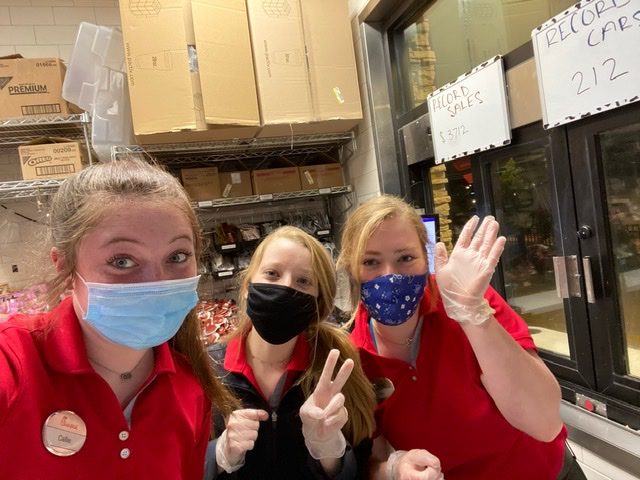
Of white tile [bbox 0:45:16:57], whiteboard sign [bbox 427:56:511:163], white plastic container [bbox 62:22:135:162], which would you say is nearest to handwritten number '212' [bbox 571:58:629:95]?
whiteboard sign [bbox 427:56:511:163]

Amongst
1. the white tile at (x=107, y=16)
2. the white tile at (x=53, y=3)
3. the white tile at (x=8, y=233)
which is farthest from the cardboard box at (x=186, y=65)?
the white tile at (x=8, y=233)

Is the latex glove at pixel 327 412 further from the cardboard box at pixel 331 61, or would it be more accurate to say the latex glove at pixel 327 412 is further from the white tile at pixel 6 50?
the white tile at pixel 6 50

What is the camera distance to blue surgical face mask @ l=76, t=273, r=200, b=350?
2.72 feet

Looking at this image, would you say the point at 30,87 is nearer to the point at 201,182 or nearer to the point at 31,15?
the point at 31,15

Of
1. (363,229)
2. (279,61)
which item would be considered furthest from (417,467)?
(279,61)

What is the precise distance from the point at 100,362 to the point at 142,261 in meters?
0.26

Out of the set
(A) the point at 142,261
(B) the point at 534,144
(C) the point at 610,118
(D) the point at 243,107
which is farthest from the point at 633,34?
(D) the point at 243,107

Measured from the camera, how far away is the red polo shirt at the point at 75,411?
0.74 meters

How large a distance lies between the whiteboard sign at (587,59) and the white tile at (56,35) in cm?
328

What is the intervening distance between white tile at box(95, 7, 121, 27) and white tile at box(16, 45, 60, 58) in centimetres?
40

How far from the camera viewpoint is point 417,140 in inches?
99.2

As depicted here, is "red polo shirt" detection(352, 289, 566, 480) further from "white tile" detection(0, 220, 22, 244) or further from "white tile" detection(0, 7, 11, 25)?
"white tile" detection(0, 7, 11, 25)

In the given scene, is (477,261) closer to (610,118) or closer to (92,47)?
(610,118)

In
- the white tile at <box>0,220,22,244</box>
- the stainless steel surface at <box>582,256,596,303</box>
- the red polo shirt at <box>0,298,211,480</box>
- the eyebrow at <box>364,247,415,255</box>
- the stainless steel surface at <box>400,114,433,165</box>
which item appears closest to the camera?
the red polo shirt at <box>0,298,211,480</box>
